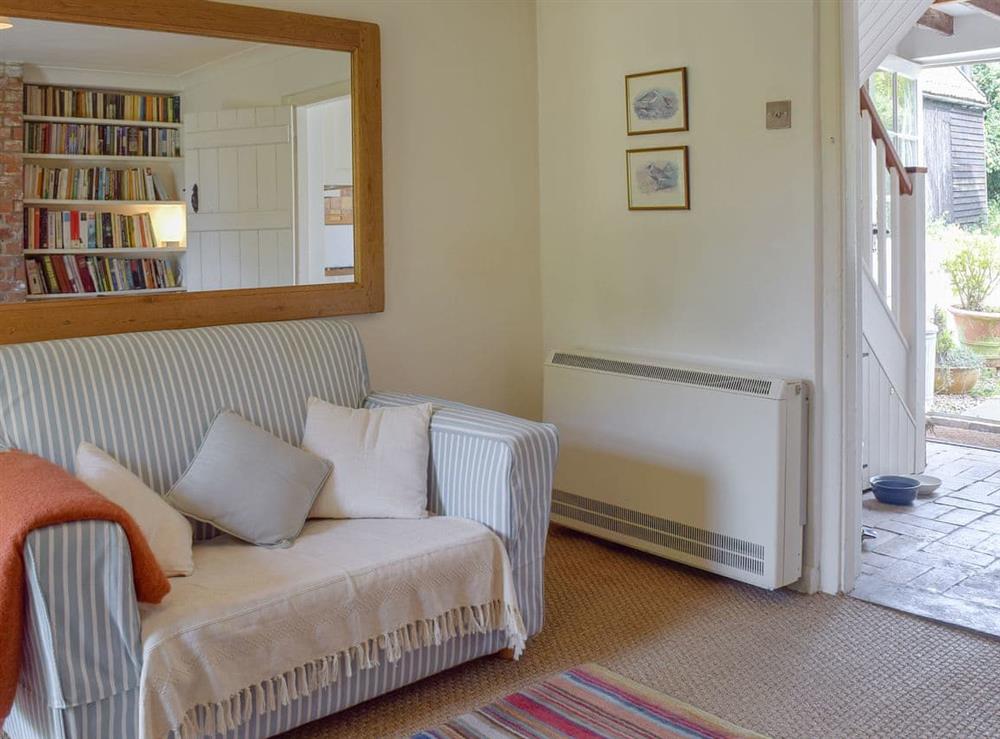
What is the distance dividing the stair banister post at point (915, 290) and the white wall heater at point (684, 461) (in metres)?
1.69

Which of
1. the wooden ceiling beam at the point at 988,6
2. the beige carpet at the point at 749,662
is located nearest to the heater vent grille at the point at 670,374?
the beige carpet at the point at 749,662

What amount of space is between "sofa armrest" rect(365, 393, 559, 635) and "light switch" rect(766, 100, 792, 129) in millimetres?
1193

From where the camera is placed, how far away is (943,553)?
365 centimetres

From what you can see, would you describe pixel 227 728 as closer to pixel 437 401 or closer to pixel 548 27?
pixel 437 401

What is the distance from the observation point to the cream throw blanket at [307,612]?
2.15m

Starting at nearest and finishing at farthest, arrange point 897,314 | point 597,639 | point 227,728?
point 227,728 → point 597,639 → point 897,314

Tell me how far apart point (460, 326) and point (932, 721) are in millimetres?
2008

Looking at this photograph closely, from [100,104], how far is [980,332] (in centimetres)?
518

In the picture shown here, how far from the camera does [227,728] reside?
2236 millimetres

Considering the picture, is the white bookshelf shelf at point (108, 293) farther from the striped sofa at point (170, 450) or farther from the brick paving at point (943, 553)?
the brick paving at point (943, 553)

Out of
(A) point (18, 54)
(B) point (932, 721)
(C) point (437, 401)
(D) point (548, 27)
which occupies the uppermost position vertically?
(D) point (548, 27)

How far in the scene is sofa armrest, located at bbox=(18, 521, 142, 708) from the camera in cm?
198

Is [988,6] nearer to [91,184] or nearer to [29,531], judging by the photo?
[91,184]

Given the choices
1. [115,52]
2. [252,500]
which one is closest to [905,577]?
[252,500]
